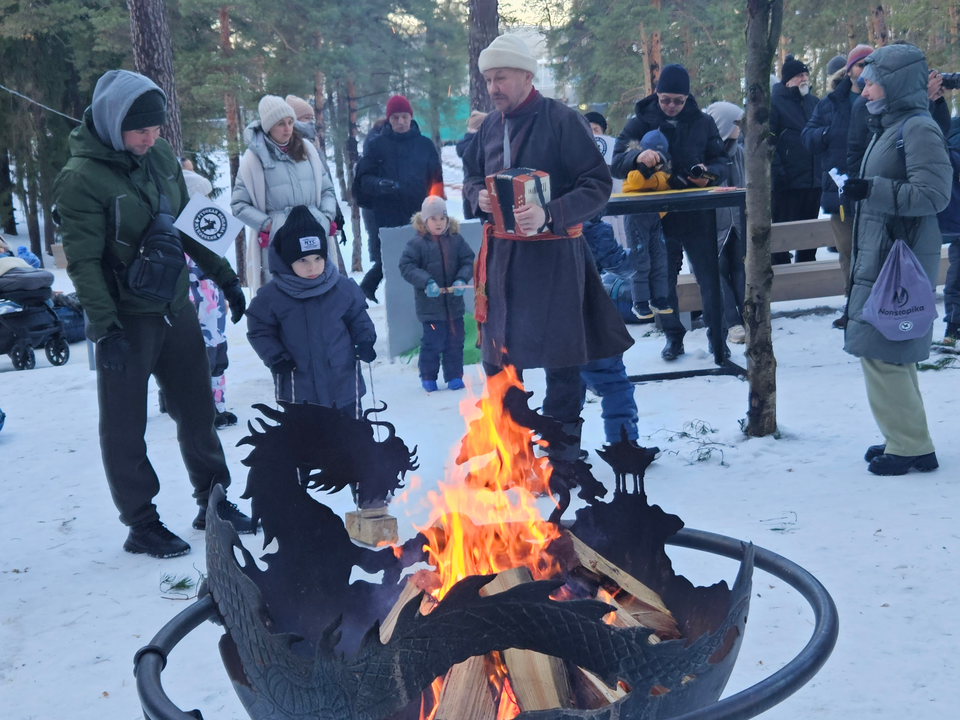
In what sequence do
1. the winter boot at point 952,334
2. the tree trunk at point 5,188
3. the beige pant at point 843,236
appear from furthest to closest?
the tree trunk at point 5,188, the beige pant at point 843,236, the winter boot at point 952,334

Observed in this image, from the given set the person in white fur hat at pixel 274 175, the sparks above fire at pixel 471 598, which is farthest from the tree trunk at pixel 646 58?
the sparks above fire at pixel 471 598

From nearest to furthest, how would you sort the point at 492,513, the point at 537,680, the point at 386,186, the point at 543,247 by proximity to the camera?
the point at 537,680
the point at 492,513
the point at 543,247
the point at 386,186

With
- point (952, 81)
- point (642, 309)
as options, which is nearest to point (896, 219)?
point (952, 81)

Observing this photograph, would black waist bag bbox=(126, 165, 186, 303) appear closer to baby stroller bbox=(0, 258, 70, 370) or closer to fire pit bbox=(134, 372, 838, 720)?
fire pit bbox=(134, 372, 838, 720)

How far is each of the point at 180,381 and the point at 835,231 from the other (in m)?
5.63

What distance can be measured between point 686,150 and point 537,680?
5134 millimetres

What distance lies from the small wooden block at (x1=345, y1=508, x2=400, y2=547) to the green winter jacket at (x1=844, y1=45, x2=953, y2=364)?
228 centimetres

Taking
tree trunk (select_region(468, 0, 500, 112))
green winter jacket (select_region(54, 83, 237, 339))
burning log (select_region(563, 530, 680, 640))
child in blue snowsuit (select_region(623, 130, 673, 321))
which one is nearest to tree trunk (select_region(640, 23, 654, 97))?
Answer: tree trunk (select_region(468, 0, 500, 112))

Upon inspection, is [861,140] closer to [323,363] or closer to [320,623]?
[323,363]

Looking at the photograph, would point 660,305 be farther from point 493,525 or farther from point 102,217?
point 493,525

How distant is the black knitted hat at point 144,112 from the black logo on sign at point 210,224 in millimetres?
637

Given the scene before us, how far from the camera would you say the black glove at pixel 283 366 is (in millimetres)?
4328

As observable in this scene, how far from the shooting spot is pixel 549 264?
4.00 m

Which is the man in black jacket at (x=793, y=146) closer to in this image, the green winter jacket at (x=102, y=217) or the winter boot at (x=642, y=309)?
the winter boot at (x=642, y=309)
